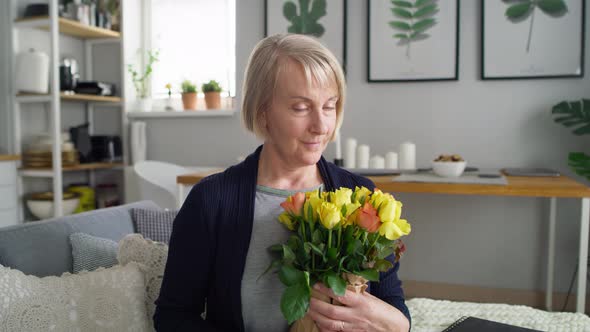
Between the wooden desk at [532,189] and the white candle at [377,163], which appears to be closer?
the wooden desk at [532,189]

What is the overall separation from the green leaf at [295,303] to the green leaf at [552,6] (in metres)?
2.76

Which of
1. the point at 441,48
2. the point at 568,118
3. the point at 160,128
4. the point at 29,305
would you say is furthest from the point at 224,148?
the point at 29,305

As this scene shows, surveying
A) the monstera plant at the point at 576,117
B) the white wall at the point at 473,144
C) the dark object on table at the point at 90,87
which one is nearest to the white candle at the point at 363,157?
the white wall at the point at 473,144

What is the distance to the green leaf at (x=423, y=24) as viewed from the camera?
9.93 feet

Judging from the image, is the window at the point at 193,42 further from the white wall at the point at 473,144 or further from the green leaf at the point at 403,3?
the green leaf at the point at 403,3

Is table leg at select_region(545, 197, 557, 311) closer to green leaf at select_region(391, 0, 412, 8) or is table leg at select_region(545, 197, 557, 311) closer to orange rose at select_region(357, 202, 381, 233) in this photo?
green leaf at select_region(391, 0, 412, 8)

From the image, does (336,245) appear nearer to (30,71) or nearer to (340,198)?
(340,198)

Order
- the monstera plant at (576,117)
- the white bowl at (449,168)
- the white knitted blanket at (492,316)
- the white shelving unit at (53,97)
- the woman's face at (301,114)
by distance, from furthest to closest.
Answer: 1. the white shelving unit at (53,97)
2. the monstera plant at (576,117)
3. the white bowl at (449,168)
4. the white knitted blanket at (492,316)
5. the woman's face at (301,114)

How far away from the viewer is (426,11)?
3029mm

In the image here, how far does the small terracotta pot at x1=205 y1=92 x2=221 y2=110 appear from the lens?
3666 millimetres

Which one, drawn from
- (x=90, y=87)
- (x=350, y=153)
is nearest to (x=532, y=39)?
(x=350, y=153)

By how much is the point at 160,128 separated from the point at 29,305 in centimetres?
286

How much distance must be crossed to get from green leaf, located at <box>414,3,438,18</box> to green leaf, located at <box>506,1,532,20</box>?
1.41 ft

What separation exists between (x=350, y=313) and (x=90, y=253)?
88cm
